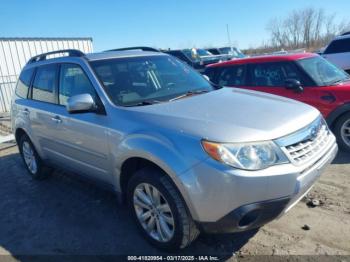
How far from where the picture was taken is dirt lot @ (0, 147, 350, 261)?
3.08 meters

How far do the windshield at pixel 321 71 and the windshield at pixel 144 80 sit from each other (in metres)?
2.35

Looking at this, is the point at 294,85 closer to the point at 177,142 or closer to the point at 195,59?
the point at 177,142

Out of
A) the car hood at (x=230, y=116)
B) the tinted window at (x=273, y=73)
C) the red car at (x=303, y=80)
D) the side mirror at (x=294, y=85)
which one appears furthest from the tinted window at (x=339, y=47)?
the car hood at (x=230, y=116)

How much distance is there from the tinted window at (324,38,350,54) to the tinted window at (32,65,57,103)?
921cm

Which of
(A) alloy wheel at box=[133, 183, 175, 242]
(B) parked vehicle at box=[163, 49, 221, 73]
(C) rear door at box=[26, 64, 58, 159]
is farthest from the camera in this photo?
(B) parked vehicle at box=[163, 49, 221, 73]

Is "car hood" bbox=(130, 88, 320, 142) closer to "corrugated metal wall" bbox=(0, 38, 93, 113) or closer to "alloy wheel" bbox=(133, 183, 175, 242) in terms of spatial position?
"alloy wheel" bbox=(133, 183, 175, 242)

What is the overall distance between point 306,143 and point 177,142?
1.09 m

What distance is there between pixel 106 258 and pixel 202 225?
106 centimetres

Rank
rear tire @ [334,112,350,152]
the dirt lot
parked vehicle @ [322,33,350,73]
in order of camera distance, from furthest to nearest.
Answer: parked vehicle @ [322,33,350,73]
rear tire @ [334,112,350,152]
the dirt lot

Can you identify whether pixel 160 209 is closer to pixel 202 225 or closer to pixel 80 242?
pixel 202 225

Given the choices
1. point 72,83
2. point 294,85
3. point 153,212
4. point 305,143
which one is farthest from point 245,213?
point 294,85

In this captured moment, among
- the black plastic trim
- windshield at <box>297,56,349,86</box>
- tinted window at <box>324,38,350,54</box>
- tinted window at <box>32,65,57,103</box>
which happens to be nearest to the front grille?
the black plastic trim

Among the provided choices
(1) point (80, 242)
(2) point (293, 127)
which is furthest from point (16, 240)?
(2) point (293, 127)

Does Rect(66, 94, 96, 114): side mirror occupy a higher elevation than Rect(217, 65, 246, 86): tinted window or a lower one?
higher
